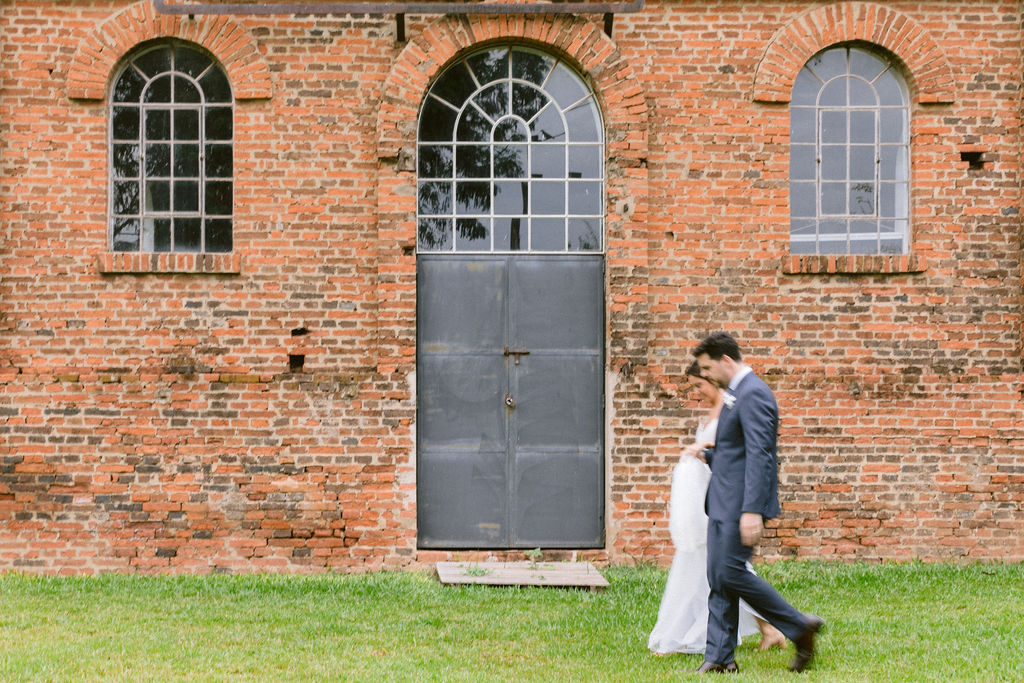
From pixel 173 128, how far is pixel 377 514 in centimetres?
386

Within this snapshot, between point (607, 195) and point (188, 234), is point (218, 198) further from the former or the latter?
point (607, 195)

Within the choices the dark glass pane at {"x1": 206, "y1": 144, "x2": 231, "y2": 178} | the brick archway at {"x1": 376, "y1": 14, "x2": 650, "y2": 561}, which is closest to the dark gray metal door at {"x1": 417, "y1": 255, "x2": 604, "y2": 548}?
the brick archway at {"x1": 376, "y1": 14, "x2": 650, "y2": 561}

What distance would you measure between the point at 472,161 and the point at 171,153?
105 inches

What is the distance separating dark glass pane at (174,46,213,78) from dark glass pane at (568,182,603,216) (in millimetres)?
3425

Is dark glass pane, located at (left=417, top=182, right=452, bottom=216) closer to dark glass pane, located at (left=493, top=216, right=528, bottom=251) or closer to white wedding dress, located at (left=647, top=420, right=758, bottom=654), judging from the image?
dark glass pane, located at (left=493, top=216, right=528, bottom=251)

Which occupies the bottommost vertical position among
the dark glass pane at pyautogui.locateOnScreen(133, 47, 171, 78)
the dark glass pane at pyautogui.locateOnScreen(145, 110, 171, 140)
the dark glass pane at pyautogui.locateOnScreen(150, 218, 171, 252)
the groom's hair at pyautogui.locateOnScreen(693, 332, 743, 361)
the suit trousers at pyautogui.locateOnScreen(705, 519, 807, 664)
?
the suit trousers at pyautogui.locateOnScreen(705, 519, 807, 664)

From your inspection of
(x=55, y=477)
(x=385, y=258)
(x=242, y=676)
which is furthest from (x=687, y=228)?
(x=55, y=477)

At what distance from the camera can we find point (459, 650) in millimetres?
6156

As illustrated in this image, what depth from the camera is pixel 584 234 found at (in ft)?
29.8

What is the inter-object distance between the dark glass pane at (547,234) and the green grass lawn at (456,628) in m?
2.90

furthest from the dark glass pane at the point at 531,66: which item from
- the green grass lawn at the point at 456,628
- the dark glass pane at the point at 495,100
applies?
the green grass lawn at the point at 456,628

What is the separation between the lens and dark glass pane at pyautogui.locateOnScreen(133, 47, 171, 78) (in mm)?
8867

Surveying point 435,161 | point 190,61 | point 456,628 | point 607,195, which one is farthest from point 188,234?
point 456,628

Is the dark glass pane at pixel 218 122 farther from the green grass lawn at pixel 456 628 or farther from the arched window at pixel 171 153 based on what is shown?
the green grass lawn at pixel 456 628
